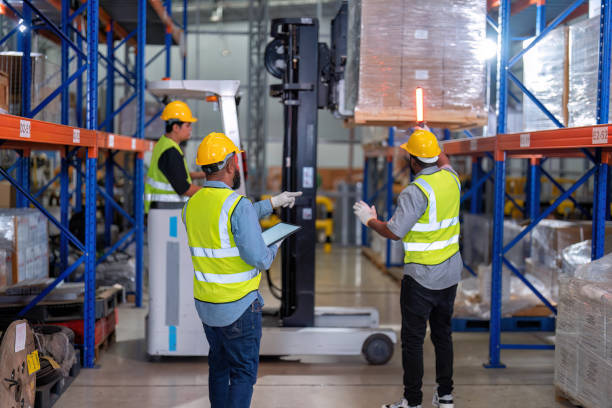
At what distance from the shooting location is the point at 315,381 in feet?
19.1

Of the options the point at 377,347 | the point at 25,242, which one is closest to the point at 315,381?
the point at 377,347

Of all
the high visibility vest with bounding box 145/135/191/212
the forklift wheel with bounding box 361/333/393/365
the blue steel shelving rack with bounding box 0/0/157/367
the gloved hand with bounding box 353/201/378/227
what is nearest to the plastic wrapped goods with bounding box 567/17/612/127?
the gloved hand with bounding box 353/201/378/227

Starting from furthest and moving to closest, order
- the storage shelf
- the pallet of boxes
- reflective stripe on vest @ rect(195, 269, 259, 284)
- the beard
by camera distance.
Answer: the pallet of boxes → the storage shelf → the beard → reflective stripe on vest @ rect(195, 269, 259, 284)

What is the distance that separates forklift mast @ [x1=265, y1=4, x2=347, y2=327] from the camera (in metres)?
6.23

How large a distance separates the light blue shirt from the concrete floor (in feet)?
5.36

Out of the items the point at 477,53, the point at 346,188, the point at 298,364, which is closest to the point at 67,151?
the point at 298,364

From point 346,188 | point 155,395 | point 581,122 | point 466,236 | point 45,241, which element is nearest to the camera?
point 155,395

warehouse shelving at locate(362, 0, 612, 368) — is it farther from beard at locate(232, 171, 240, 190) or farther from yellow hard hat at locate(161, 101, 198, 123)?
yellow hard hat at locate(161, 101, 198, 123)

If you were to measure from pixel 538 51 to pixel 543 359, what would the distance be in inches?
118

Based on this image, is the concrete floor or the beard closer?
the beard

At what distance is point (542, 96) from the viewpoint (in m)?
6.46

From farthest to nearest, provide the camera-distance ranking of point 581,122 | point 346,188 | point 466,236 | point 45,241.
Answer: point 346,188 → point 466,236 → point 45,241 → point 581,122

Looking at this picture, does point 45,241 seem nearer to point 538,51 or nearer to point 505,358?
point 505,358

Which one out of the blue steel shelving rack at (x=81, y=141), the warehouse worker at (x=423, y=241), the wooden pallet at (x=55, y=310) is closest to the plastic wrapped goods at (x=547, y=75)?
the warehouse worker at (x=423, y=241)
